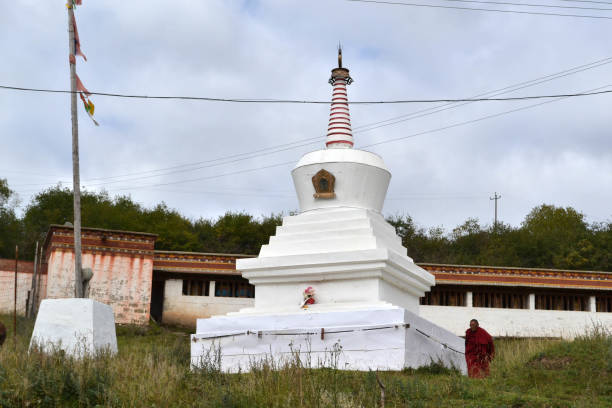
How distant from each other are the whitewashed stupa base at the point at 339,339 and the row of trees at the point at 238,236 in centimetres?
2488

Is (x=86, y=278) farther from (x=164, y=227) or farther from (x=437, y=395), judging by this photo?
(x=164, y=227)

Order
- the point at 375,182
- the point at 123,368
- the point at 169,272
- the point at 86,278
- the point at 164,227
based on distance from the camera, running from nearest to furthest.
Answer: the point at 123,368 → the point at 86,278 → the point at 375,182 → the point at 169,272 → the point at 164,227

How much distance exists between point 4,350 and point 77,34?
6.82 meters

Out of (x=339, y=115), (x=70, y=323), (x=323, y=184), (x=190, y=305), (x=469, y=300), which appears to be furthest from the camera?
(x=469, y=300)

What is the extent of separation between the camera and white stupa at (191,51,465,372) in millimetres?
13008

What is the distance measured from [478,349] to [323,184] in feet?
18.3

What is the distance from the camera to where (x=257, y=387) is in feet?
26.8

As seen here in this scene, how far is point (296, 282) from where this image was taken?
50.8 feet

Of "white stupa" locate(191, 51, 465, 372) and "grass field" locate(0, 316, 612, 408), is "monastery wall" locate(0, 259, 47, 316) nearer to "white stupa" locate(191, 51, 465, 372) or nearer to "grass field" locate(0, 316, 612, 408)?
"white stupa" locate(191, 51, 465, 372)

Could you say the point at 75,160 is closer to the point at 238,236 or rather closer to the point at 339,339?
the point at 339,339

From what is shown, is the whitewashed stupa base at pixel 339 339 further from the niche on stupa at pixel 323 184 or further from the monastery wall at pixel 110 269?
the monastery wall at pixel 110 269

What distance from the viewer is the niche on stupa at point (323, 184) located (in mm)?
16297

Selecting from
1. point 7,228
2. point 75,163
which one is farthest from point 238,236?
point 75,163

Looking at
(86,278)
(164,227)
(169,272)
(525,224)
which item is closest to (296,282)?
(86,278)
